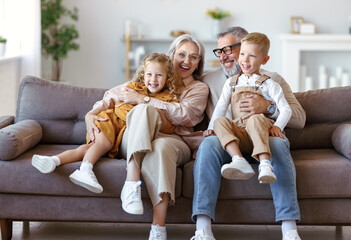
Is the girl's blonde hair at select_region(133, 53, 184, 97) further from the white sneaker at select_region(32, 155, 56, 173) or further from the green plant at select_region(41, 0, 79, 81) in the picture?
the green plant at select_region(41, 0, 79, 81)

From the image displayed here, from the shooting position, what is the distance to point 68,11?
654 cm

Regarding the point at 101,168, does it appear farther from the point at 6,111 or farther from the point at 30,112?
the point at 6,111

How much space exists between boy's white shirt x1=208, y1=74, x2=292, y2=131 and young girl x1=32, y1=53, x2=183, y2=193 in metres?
0.26

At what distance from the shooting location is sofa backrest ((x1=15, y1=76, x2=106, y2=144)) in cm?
308

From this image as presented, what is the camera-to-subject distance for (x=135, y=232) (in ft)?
9.31

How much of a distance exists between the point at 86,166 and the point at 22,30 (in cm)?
324

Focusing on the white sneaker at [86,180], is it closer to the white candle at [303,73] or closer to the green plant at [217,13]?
the green plant at [217,13]

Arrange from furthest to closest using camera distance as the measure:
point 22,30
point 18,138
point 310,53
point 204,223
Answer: point 310,53
point 22,30
point 18,138
point 204,223

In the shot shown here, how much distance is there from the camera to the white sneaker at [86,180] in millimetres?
2430

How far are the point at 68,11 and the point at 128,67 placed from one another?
0.99 metres

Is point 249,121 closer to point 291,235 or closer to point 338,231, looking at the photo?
point 291,235

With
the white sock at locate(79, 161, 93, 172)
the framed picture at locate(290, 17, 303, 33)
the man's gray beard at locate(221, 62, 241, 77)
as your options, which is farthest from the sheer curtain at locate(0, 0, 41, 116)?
the framed picture at locate(290, 17, 303, 33)

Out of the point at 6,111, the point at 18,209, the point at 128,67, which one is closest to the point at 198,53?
the point at 18,209

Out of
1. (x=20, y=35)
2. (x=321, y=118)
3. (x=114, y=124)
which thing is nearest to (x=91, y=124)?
(x=114, y=124)
